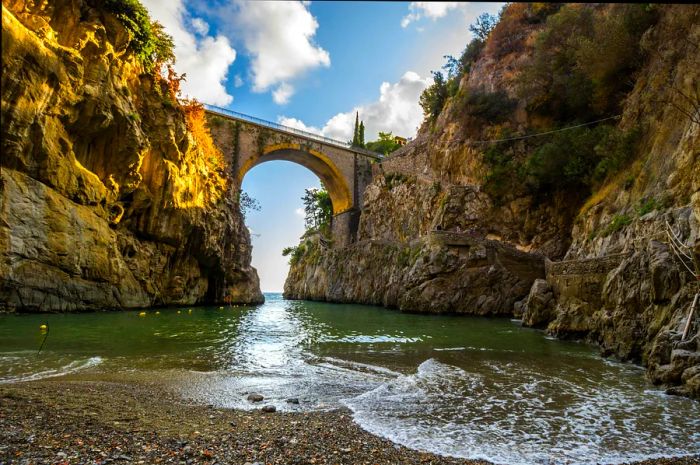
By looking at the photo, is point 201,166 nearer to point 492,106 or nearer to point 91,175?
point 91,175

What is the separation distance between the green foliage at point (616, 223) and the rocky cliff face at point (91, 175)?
71.7ft

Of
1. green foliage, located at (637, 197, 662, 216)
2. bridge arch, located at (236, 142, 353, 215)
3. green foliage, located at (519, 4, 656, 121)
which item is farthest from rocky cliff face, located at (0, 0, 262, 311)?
green foliage, located at (519, 4, 656, 121)

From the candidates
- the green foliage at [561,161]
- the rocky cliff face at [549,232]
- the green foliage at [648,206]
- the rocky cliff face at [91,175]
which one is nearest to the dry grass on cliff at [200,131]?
the rocky cliff face at [91,175]

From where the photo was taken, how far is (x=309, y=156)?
45.6 meters

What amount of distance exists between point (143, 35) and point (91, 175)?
340 inches

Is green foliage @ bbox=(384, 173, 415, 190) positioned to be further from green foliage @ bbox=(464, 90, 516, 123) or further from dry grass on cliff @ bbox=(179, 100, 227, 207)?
dry grass on cliff @ bbox=(179, 100, 227, 207)

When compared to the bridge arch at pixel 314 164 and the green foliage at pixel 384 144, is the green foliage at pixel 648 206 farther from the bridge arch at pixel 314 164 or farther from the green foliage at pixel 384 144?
the green foliage at pixel 384 144

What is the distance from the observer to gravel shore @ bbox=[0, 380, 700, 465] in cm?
412

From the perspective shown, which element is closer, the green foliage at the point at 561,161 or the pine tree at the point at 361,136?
the green foliage at the point at 561,161

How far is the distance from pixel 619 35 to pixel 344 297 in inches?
1118

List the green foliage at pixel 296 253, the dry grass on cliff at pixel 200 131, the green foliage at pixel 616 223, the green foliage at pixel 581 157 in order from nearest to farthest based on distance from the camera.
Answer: the green foliage at pixel 616 223 < the green foliage at pixel 581 157 < the dry grass on cliff at pixel 200 131 < the green foliage at pixel 296 253

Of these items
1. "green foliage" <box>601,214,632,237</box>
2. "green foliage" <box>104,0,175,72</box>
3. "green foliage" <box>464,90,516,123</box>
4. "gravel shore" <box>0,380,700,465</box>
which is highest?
"green foliage" <box>464,90,516,123</box>

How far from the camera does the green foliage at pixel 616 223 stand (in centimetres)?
1659

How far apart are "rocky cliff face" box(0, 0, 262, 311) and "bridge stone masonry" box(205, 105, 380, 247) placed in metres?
9.14
